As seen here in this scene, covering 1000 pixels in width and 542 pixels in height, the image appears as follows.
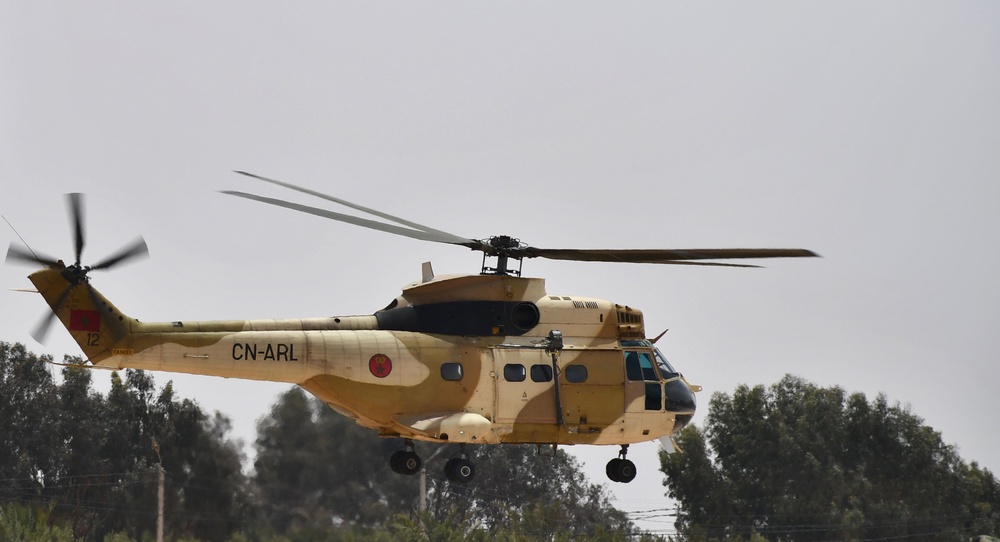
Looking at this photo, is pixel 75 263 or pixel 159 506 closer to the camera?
pixel 75 263

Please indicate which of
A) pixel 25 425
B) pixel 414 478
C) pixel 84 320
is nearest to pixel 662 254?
pixel 84 320

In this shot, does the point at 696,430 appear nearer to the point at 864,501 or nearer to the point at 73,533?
the point at 864,501

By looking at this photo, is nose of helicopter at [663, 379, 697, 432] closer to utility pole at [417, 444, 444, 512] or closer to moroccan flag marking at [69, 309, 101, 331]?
moroccan flag marking at [69, 309, 101, 331]

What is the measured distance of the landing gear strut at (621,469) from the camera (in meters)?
32.9

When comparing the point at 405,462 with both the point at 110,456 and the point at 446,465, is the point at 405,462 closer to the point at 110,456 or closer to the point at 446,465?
the point at 446,465

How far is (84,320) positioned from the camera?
28.3m

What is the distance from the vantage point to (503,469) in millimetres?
73438

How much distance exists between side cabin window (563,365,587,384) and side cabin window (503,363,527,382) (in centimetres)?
92

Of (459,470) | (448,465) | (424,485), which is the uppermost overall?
(424,485)

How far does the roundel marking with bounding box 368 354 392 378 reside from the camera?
3030 centimetres

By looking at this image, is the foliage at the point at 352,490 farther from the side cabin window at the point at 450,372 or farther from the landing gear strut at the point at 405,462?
the side cabin window at the point at 450,372

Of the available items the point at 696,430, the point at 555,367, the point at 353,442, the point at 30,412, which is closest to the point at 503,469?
the point at 696,430

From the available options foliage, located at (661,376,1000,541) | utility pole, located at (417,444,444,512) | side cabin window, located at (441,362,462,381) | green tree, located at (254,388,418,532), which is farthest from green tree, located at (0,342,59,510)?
side cabin window, located at (441,362,462,381)

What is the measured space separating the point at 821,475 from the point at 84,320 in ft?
166
